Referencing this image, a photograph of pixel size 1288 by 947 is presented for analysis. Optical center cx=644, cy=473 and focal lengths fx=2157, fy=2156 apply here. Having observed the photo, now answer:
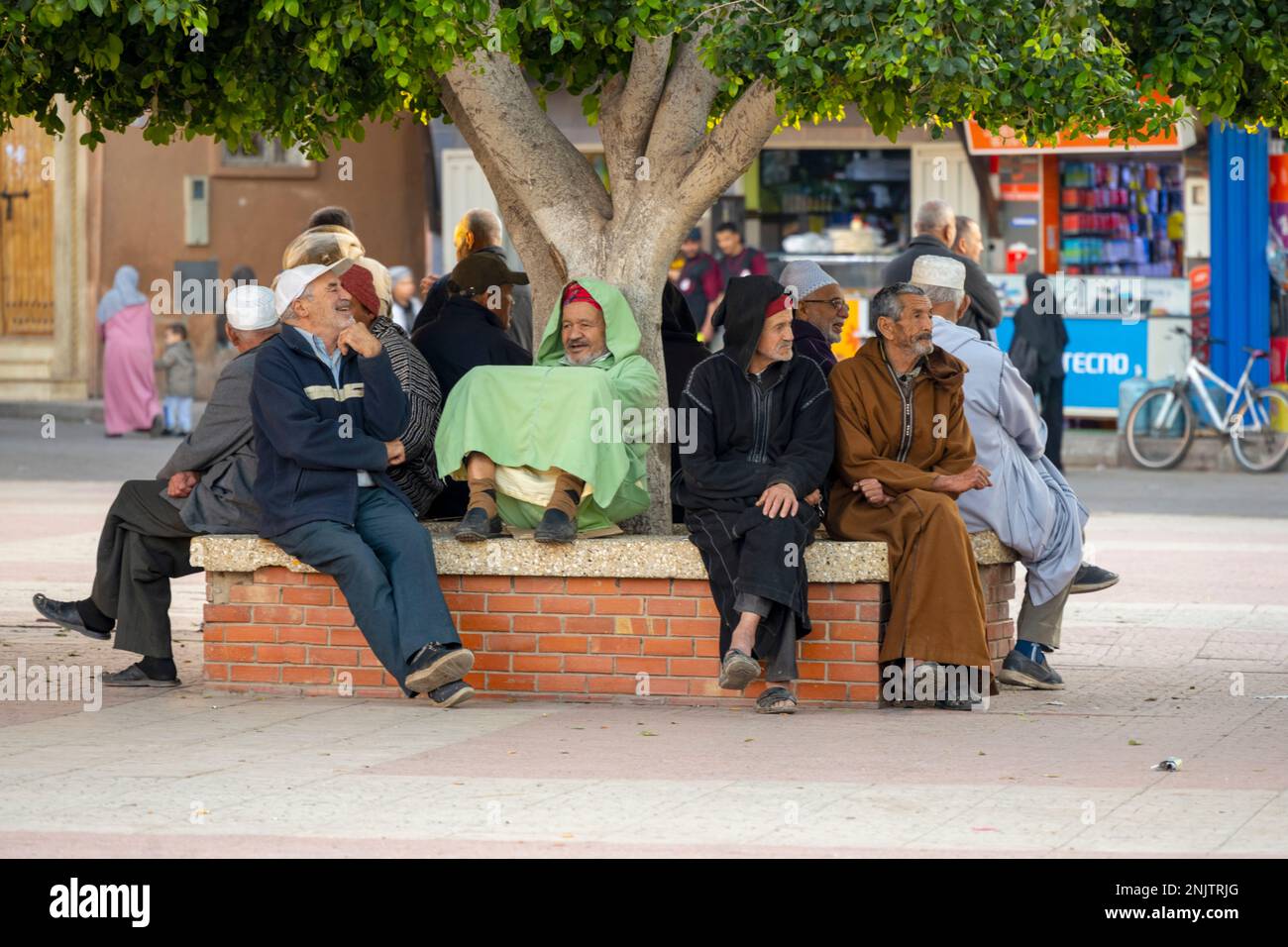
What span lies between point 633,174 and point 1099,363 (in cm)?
1202

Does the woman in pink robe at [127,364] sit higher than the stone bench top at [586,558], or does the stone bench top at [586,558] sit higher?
the woman in pink robe at [127,364]

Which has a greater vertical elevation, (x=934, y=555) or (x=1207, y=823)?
(x=934, y=555)

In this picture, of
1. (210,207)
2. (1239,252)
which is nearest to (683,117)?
(1239,252)

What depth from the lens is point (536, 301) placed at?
9.83m

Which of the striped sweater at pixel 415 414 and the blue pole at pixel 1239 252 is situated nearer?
the striped sweater at pixel 415 414

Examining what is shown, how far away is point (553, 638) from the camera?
27.1ft

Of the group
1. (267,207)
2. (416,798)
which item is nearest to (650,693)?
(416,798)

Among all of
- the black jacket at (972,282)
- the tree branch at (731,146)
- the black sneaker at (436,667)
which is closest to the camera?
the black sneaker at (436,667)

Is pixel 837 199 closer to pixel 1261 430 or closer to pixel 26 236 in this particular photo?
pixel 1261 430

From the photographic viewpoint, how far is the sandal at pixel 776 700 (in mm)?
7863

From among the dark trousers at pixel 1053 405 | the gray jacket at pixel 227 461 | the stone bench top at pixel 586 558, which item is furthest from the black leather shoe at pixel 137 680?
the dark trousers at pixel 1053 405

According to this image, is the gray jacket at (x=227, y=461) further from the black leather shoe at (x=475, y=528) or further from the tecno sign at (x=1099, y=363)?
the tecno sign at (x=1099, y=363)

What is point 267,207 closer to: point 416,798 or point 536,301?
point 536,301
